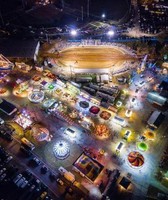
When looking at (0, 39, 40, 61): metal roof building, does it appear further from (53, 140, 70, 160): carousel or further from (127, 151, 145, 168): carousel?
(127, 151, 145, 168): carousel

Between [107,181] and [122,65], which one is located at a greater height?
[122,65]

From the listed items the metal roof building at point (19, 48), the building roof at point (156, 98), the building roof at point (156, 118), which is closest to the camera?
the building roof at point (156, 118)

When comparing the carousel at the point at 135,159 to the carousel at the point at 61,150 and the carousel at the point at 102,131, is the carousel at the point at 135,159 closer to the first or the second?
the carousel at the point at 102,131

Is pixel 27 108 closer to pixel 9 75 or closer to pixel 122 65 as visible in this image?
pixel 9 75

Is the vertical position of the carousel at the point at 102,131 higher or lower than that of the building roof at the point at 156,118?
lower

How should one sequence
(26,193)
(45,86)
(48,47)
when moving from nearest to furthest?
(26,193), (45,86), (48,47)

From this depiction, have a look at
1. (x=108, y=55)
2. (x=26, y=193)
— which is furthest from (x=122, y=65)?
(x=26, y=193)

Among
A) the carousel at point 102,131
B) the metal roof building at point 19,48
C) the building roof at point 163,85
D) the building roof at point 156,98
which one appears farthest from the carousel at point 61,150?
the building roof at point 163,85

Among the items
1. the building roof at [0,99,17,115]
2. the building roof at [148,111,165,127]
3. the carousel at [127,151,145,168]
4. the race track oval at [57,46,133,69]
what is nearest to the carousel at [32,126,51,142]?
the building roof at [0,99,17,115]

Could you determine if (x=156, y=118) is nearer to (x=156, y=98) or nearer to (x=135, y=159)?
(x=156, y=98)
